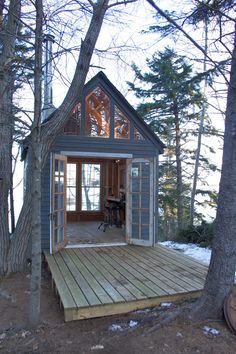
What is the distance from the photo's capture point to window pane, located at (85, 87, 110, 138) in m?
6.38

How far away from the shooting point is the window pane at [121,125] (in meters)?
6.62

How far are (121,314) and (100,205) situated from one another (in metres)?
6.63

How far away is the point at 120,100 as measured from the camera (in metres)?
6.56

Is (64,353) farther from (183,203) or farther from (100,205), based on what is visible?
(183,203)

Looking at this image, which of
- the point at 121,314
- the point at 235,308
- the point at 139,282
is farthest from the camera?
the point at 139,282

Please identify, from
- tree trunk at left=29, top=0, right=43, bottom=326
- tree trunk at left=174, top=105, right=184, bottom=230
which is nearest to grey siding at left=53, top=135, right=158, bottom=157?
tree trunk at left=29, top=0, right=43, bottom=326

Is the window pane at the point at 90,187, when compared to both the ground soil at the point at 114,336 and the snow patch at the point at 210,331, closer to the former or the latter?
the ground soil at the point at 114,336

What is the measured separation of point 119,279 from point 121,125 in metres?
3.56

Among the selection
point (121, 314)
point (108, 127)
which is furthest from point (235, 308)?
point (108, 127)

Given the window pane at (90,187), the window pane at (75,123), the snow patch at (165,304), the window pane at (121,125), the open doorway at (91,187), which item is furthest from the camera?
the window pane at (90,187)

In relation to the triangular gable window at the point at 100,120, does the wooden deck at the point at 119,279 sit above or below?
below

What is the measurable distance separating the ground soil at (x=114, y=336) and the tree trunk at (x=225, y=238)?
0.57ft

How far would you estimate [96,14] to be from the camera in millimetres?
4383

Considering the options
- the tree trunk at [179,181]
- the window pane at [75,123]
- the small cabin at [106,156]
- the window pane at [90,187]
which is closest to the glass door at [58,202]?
the small cabin at [106,156]
